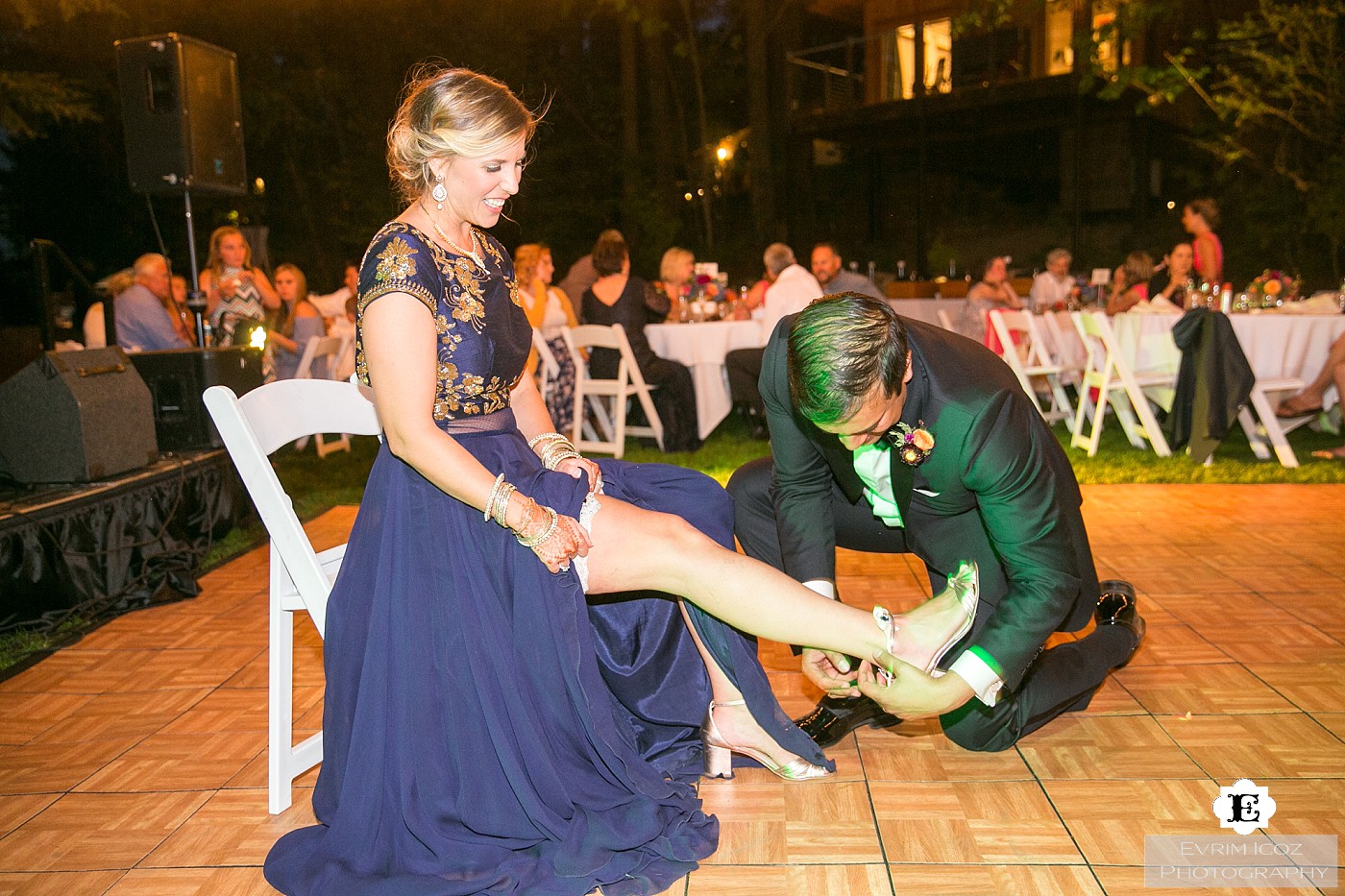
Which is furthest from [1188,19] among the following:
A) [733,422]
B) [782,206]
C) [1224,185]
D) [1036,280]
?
[733,422]

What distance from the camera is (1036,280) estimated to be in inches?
366

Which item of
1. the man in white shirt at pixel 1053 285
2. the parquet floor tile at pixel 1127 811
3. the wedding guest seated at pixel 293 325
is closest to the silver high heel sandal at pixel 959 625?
the parquet floor tile at pixel 1127 811

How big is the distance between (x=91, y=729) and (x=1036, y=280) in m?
8.54

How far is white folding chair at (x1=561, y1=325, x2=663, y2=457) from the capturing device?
623 cm

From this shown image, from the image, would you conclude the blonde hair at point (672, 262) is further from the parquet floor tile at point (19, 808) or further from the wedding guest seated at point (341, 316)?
the parquet floor tile at point (19, 808)

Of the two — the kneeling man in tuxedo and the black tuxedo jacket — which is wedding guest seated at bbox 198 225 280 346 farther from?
the black tuxedo jacket

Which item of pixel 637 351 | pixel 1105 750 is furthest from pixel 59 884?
pixel 637 351

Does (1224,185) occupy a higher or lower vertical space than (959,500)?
higher

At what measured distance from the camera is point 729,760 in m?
2.24

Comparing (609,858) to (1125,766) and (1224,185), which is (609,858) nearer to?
(1125,766)

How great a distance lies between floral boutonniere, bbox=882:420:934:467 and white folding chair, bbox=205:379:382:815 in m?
1.12

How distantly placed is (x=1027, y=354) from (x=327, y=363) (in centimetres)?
514

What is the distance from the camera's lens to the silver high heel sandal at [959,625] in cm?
177

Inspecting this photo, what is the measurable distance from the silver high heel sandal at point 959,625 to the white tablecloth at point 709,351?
4.79 meters
